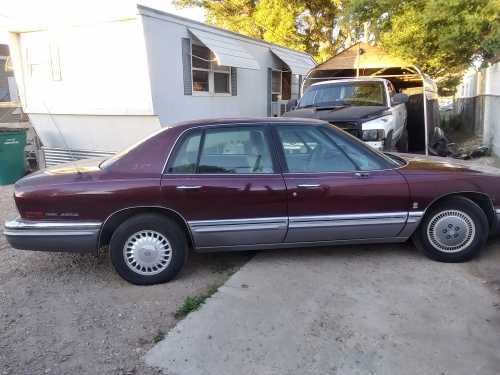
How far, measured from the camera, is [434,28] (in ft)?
35.9

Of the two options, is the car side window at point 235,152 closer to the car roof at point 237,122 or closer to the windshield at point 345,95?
the car roof at point 237,122

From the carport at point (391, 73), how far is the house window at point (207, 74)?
7.97ft

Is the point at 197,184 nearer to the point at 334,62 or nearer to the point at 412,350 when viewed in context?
the point at 412,350

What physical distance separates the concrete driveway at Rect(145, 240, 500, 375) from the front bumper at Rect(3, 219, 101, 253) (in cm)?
121

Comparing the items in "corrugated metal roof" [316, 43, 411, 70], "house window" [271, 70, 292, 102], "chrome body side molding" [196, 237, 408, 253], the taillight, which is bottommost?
"chrome body side molding" [196, 237, 408, 253]

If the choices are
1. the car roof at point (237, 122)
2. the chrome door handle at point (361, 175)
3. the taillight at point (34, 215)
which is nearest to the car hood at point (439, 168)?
the chrome door handle at point (361, 175)

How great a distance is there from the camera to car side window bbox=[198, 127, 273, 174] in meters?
4.10

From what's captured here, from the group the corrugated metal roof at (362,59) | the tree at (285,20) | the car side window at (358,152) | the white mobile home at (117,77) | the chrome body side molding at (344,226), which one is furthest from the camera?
the tree at (285,20)

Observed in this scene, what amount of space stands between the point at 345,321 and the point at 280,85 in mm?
11762

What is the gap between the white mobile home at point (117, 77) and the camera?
8094 mm

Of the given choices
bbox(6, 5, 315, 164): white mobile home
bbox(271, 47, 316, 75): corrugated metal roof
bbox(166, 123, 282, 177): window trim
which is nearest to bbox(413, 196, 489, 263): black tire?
bbox(166, 123, 282, 177): window trim

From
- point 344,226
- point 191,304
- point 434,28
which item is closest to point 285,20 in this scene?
point 434,28

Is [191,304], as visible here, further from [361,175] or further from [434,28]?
[434,28]

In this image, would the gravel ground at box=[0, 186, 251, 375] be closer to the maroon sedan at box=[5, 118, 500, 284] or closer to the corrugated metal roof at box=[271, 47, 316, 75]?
the maroon sedan at box=[5, 118, 500, 284]
